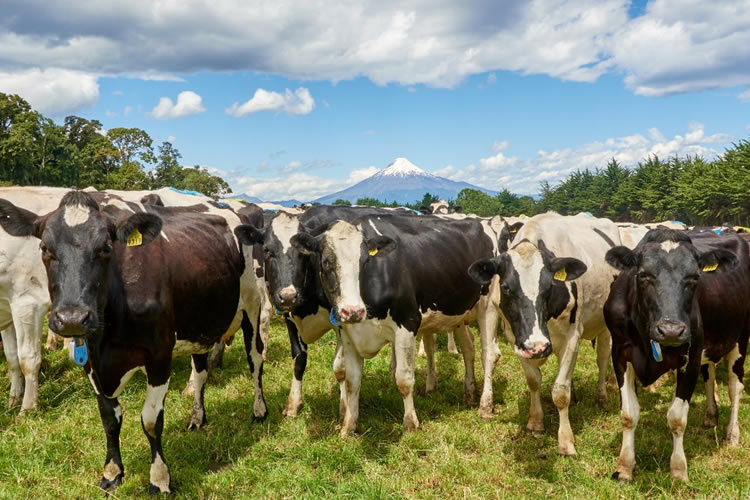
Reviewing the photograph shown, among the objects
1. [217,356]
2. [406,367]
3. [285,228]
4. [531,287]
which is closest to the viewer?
[531,287]

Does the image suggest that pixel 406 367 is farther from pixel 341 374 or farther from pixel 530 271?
pixel 530 271

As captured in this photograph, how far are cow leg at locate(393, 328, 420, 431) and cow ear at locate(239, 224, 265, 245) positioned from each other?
1.88 meters

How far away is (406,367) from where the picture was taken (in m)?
6.07

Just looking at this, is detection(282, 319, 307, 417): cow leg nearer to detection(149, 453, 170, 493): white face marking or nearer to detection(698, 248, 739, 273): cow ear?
detection(149, 453, 170, 493): white face marking

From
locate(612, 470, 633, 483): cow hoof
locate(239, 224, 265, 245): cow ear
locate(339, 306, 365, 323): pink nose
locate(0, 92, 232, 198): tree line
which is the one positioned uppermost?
locate(0, 92, 232, 198): tree line

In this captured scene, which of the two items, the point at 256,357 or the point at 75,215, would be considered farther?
the point at 256,357

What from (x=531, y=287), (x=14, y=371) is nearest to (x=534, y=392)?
(x=531, y=287)

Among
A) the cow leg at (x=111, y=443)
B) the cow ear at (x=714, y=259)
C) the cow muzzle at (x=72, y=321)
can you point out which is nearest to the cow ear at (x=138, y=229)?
the cow muzzle at (x=72, y=321)

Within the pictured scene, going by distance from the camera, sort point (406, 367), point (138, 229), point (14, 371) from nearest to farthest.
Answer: point (138, 229), point (406, 367), point (14, 371)

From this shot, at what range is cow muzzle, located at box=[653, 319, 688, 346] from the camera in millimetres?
4395

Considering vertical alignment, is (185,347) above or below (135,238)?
below

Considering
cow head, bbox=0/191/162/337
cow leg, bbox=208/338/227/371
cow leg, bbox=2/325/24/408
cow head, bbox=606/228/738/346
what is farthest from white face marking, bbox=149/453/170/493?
cow head, bbox=606/228/738/346

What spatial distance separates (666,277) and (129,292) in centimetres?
441

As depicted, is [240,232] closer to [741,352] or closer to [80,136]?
[741,352]
